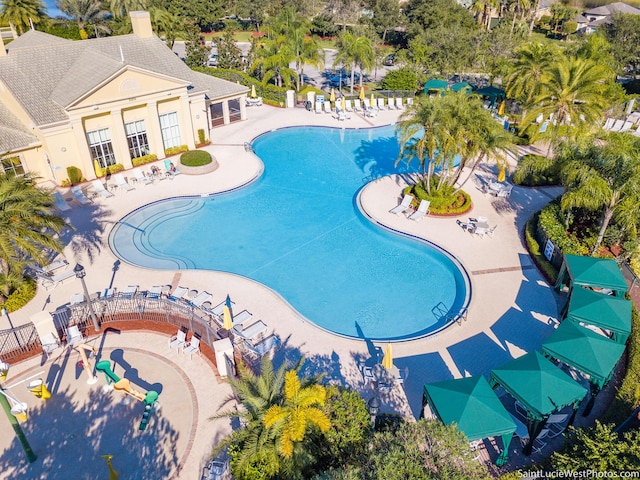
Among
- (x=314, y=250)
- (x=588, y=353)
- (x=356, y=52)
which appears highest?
(x=356, y=52)

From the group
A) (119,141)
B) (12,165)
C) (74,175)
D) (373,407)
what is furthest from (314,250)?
(12,165)

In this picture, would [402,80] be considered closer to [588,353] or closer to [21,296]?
[588,353]

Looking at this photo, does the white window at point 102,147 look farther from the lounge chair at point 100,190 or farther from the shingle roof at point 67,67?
the lounge chair at point 100,190

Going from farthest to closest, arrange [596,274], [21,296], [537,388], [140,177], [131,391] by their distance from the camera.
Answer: [140,177] < [21,296] < [596,274] < [131,391] < [537,388]

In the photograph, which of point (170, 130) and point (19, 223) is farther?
point (170, 130)

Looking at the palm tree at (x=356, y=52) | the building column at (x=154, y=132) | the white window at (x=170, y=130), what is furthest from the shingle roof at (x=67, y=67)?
the palm tree at (x=356, y=52)

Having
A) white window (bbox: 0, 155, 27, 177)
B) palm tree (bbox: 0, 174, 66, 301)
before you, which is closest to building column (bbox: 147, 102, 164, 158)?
white window (bbox: 0, 155, 27, 177)

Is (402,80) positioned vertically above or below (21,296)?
above
